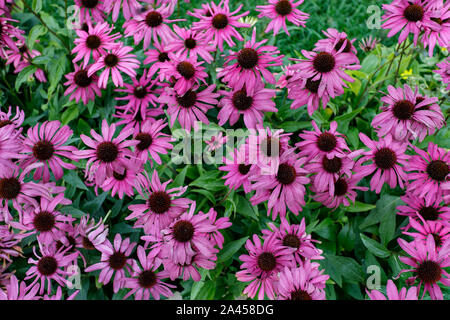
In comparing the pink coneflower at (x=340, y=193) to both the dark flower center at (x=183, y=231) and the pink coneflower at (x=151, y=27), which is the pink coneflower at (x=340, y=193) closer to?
the dark flower center at (x=183, y=231)

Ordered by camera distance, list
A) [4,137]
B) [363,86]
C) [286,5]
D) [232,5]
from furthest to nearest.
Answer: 1. [232,5]
2. [363,86]
3. [286,5]
4. [4,137]

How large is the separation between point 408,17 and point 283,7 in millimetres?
569

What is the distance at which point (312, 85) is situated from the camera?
4.96 feet

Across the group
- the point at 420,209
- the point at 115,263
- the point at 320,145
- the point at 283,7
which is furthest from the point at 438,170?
the point at 115,263

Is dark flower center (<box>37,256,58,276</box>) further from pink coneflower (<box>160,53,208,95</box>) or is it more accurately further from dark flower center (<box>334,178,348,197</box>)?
dark flower center (<box>334,178,348,197</box>)

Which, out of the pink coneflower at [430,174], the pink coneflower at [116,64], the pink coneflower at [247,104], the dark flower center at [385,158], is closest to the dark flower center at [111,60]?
the pink coneflower at [116,64]

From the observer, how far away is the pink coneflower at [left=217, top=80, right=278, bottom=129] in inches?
59.9

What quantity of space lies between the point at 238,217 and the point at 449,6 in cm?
138

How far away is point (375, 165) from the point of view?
1500 mm

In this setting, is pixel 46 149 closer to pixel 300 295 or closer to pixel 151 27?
pixel 151 27

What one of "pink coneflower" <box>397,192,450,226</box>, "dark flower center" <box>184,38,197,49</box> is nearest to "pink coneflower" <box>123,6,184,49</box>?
"dark flower center" <box>184,38,197,49</box>

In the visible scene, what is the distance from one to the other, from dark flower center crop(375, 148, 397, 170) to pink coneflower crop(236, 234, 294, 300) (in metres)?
0.53
